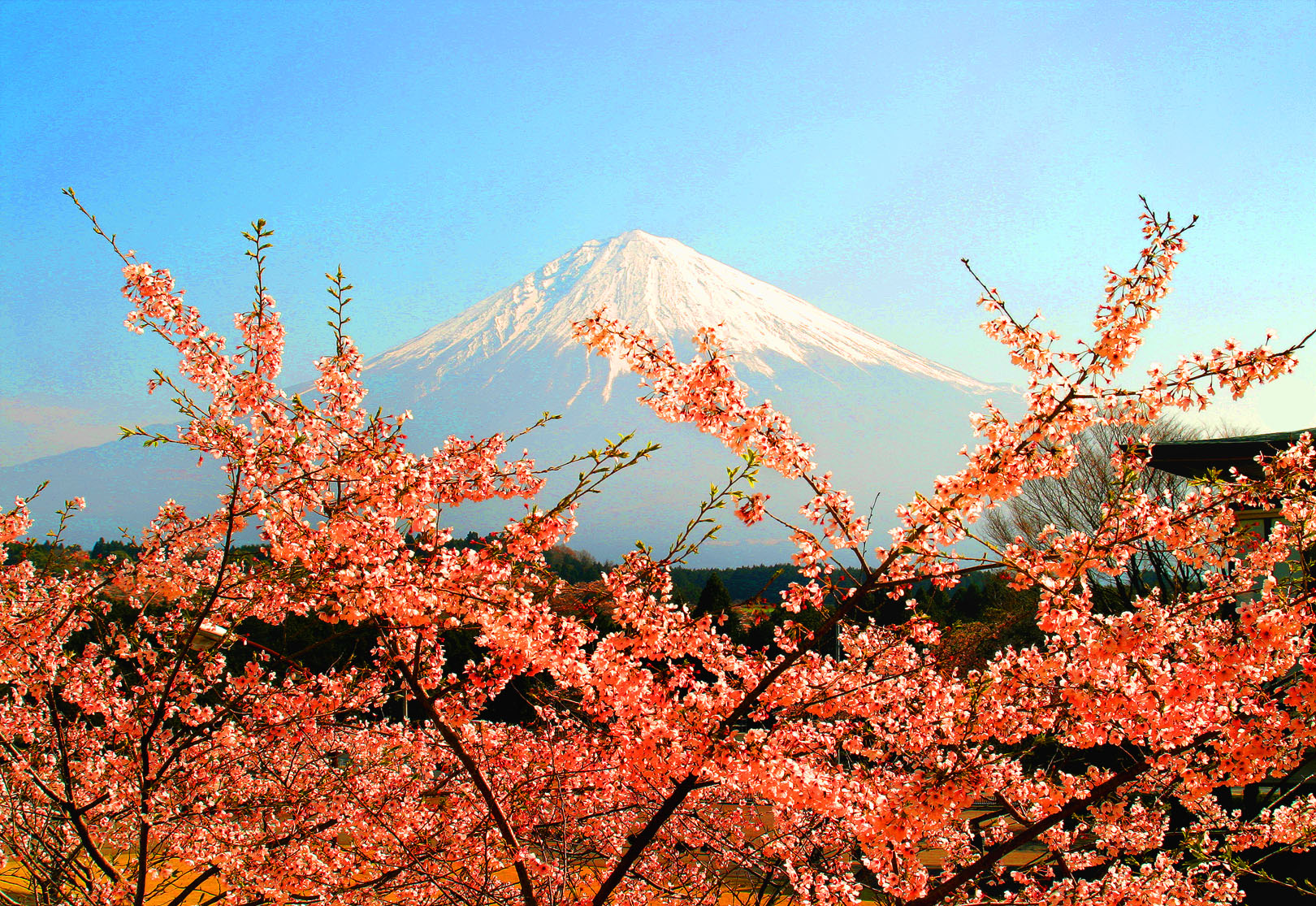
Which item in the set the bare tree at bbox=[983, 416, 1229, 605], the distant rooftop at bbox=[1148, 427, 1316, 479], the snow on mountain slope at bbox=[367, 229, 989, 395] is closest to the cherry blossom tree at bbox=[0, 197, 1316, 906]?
the distant rooftop at bbox=[1148, 427, 1316, 479]

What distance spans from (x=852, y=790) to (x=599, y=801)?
212 cm

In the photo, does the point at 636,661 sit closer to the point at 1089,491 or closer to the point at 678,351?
the point at 1089,491

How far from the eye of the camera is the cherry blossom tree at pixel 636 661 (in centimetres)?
238

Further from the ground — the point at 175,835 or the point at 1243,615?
the point at 1243,615

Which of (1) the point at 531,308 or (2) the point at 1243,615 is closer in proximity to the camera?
(2) the point at 1243,615

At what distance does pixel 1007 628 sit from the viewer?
16781mm

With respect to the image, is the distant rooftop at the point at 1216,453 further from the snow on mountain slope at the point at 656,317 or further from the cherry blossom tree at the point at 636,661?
the snow on mountain slope at the point at 656,317

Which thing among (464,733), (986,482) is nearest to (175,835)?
(464,733)

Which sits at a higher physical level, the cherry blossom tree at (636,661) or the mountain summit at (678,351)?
the mountain summit at (678,351)

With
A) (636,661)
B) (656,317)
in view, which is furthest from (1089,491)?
(656,317)

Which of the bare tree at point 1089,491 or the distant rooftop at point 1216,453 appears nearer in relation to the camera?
the distant rooftop at point 1216,453

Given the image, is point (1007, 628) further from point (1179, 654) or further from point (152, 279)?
point (152, 279)

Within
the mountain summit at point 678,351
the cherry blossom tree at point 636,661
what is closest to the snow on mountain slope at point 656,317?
the mountain summit at point 678,351

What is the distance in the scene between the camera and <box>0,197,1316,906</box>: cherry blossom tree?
7.82 ft
